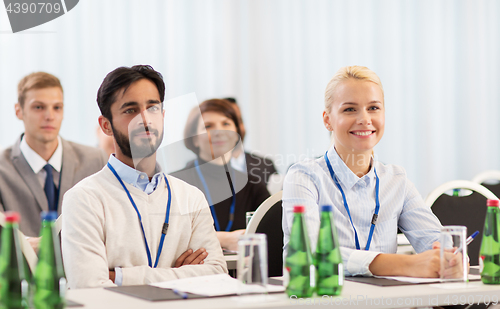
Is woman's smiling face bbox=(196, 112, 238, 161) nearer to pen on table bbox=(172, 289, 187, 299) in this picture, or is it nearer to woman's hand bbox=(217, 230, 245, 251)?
woman's hand bbox=(217, 230, 245, 251)

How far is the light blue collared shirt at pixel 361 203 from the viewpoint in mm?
1594

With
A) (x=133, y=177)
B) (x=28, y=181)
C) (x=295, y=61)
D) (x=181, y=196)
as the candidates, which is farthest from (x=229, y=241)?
(x=295, y=61)

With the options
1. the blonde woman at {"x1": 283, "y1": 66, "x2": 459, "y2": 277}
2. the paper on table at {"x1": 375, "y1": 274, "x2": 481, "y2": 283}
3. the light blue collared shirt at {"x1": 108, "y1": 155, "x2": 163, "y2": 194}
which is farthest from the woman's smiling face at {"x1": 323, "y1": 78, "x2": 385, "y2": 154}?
the light blue collared shirt at {"x1": 108, "y1": 155, "x2": 163, "y2": 194}

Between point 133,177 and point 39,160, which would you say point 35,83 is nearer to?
point 39,160

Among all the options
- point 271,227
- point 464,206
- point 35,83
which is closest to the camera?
point 271,227

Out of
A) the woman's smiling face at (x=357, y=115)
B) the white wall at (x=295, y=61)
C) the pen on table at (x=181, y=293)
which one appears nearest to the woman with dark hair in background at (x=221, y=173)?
the woman's smiling face at (x=357, y=115)

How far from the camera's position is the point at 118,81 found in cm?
166

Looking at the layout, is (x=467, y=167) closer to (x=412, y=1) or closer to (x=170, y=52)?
(x=412, y=1)

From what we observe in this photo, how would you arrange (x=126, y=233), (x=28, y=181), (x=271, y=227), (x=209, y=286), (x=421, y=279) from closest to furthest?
(x=209, y=286)
(x=421, y=279)
(x=126, y=233)
(x=271, y=227)
(x=28, y=181)

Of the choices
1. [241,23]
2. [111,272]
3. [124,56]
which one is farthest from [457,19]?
[111,272]

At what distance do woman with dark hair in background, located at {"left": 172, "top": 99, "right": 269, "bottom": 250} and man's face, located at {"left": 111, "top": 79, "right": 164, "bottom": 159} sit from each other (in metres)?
0.19

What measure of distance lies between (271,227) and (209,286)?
2.38 ft

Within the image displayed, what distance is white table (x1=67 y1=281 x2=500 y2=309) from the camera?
993 mm

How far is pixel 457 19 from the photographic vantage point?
4.77m
